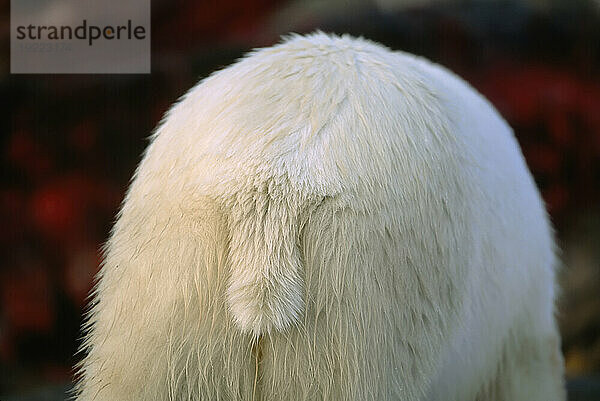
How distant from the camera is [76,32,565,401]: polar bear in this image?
88 centimetres

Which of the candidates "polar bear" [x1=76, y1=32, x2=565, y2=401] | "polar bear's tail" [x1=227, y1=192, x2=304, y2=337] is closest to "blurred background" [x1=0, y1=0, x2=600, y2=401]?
"polar bear" [x1=76, y1=32, x2=565, y2=401]

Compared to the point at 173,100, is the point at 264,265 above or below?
below

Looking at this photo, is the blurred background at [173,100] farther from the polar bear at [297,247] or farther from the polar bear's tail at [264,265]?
the polar bear's tail at [264,265]

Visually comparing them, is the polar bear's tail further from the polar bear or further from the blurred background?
the blurred background

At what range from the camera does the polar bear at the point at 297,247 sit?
2.88 ft

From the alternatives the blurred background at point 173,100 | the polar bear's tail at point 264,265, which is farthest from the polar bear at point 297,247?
the blurred background at point 173,100

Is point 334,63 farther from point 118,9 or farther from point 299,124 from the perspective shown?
point 118,9

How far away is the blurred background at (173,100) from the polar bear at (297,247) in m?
0.79

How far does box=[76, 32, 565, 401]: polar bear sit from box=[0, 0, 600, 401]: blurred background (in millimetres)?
789

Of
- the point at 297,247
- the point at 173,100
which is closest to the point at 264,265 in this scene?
the point at 297,247

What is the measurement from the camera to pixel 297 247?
88 centimetres

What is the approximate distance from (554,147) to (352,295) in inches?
57.0

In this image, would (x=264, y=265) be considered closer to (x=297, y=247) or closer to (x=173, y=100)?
(x=297, y=247)

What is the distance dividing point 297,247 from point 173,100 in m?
1.12
